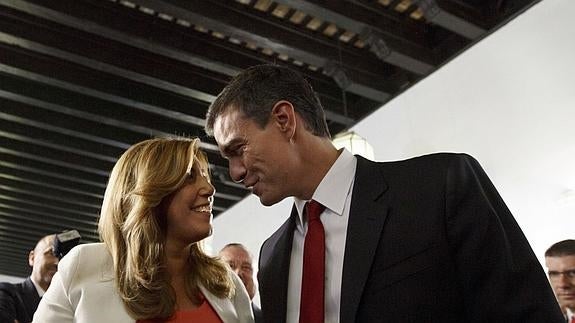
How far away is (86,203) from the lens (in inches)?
279

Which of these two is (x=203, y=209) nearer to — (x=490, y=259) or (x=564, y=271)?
(x=490, y=259)

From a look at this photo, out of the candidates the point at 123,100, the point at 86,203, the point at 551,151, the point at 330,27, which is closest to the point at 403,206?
the point at 551,151

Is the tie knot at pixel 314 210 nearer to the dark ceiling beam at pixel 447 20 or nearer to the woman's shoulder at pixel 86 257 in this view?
the woman's shoulder at pixel 86 257

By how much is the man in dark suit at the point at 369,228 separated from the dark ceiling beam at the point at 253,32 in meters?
2.32

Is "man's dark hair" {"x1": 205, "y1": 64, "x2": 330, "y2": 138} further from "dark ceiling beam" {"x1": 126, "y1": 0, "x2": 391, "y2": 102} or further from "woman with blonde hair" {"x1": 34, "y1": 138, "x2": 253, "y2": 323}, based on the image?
"dark ceiling beam" {"x1": 126, "y1": 0, "x2": 391, "y2": 102}

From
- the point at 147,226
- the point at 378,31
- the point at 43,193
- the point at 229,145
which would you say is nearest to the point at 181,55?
the point at 378,31

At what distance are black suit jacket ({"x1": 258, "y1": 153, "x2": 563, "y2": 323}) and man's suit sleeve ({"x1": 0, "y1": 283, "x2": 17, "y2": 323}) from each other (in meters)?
2.27

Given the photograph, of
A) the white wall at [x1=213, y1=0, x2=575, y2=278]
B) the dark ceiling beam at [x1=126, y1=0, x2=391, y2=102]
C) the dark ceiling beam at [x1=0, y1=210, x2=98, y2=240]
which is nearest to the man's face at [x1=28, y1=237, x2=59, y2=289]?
the dark ceiling beam at [x1=126, y1=0, x2=391, y2=102]

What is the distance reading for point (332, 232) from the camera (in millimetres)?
1392

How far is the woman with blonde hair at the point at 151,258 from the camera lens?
1672 mm

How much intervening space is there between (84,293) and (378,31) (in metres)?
2.77

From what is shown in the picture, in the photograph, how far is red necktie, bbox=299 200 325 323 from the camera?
1312 millimetres

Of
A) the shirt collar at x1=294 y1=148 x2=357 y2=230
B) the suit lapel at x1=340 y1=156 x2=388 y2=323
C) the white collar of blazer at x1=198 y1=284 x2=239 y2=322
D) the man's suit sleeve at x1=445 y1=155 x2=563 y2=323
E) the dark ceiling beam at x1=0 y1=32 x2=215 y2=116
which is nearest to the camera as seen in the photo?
the man's suit sleeve at x1=445 y1=155 x2=563 y2=323

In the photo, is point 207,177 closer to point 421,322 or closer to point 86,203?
point 421,322
